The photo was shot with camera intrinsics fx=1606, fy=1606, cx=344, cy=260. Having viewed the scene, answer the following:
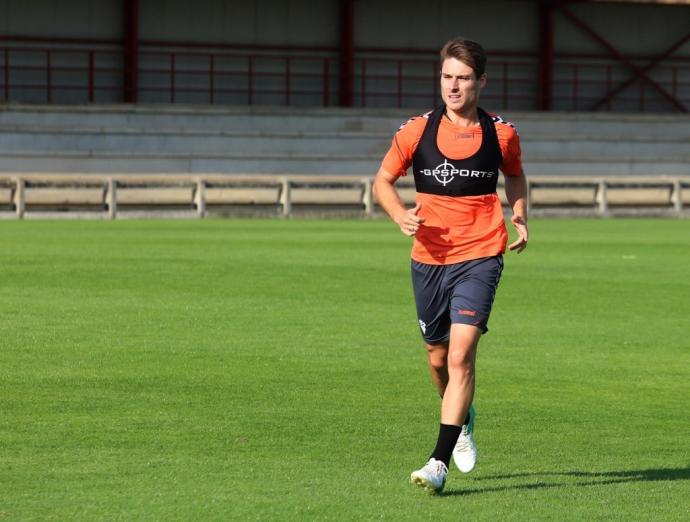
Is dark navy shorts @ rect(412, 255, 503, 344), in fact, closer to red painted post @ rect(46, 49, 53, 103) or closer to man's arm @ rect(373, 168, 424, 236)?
man's arm @ rect(373, 168, 424, 236)

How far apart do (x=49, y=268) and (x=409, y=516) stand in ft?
48.7

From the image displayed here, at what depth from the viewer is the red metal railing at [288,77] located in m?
50.1

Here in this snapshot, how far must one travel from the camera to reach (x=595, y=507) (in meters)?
7.17

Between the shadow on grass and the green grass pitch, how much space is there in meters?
0.02

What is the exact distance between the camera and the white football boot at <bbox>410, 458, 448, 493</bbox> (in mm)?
7297

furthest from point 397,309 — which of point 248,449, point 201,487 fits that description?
point 201,487

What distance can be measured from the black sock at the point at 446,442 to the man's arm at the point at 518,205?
1.02m

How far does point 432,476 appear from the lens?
7297 mm

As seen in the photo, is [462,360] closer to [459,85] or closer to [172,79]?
[459,85]

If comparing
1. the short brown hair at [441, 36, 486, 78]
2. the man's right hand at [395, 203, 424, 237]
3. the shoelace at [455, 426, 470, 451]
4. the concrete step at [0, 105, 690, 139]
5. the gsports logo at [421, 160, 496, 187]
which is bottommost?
the shoelace at [455, 426, 470, 451]

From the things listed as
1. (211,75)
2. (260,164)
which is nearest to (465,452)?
(260,164)

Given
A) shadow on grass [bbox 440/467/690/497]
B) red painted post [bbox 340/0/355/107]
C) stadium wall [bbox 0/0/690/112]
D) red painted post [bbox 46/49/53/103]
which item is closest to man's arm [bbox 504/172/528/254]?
shadow on grass [bbox 440/467/690/497]

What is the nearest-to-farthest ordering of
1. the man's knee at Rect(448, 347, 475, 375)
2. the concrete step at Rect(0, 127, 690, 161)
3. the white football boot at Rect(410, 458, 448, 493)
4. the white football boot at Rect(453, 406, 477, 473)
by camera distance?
1. the white football boot at Rect(410, 458, 448, 493)
2. the man's knee at Rect(448, 347, 475, 375)
3. the white football boot at Rect(453, 406, 477, 473)
4. the concrete step at Rect(0, 127, 690, 161)

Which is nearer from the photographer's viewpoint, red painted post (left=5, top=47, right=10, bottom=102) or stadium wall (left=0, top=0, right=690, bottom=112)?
red painted post (left=5, top=47, right=10, bottom=102)
